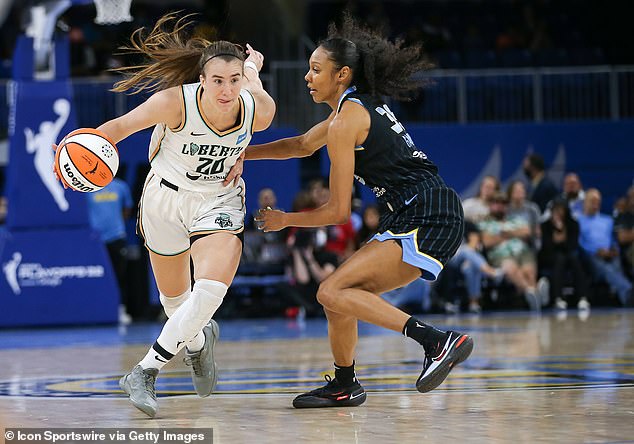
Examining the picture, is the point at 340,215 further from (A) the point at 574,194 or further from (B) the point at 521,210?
(A) the point at 574,194

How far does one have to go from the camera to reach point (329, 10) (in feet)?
64.2

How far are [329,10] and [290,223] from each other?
1453 cm

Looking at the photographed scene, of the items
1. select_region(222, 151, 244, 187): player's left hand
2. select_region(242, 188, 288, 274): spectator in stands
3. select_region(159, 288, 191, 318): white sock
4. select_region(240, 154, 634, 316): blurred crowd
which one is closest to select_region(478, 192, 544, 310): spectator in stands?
select_region(240, 154, 634, 316): blurred crowd

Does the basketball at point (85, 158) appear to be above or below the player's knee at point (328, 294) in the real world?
above

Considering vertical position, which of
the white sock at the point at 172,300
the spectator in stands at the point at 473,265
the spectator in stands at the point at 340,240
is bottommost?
the spectator in stands at the point at 473,265

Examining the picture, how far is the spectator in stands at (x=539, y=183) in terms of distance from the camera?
1414cm

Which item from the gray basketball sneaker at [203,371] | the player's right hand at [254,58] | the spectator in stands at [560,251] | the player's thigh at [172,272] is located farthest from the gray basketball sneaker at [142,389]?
the spectator in stands at [560,251]

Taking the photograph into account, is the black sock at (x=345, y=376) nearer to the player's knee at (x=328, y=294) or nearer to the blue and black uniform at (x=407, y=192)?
the player's knee at (x=328, y=294)

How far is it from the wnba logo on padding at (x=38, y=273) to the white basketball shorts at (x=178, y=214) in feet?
22.7

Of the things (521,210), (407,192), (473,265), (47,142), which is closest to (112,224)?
(47,142)

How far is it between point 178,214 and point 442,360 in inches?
62.0

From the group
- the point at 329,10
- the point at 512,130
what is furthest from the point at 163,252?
the point at 329,10

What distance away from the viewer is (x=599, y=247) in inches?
552

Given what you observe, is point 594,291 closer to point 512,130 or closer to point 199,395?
point 512,130
